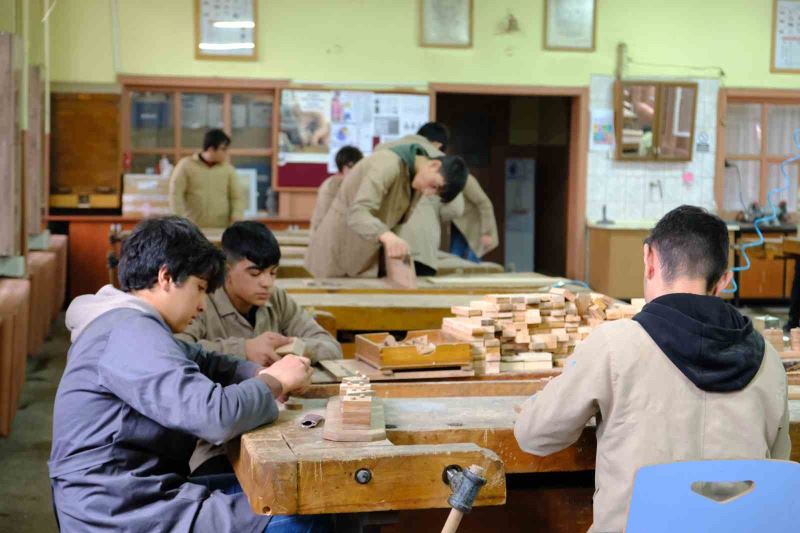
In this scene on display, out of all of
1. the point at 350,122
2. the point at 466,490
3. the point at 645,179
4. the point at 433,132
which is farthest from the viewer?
the point at 645,179

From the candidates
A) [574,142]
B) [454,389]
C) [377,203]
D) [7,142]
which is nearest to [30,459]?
[7,142]

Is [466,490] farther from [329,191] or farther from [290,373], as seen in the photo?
[329,191]

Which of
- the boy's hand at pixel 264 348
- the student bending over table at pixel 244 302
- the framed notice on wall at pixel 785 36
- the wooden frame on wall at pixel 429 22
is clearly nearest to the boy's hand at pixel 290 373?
the boy's hand at pixel 264 348

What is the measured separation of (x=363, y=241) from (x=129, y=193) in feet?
18.4

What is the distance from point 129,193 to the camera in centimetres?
1086

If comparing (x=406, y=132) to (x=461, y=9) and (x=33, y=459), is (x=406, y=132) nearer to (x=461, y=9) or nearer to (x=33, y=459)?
(x=461, y=9)

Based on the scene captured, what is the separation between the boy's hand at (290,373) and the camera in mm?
2762

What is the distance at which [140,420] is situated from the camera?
2.48 metres

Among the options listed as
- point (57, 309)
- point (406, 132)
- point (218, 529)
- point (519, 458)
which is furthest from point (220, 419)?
point (406, 132)

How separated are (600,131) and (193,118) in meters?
4.33

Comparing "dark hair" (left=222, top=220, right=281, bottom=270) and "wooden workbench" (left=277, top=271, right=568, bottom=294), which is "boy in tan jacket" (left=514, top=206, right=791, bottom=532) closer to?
"dark hair" (left=222, top=220, right=281, bottom=270)

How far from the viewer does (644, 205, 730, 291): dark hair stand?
241cm

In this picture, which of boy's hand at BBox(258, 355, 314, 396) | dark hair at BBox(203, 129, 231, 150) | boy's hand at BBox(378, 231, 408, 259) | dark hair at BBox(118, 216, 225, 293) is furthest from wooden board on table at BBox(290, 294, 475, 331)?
dark hair at BBox(203, 129, 231, 150)

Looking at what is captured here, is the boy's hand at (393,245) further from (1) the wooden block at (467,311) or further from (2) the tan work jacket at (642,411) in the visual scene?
(2) the tan work jacket at (642,411)
